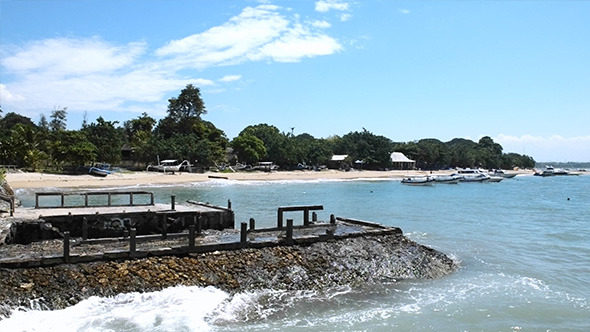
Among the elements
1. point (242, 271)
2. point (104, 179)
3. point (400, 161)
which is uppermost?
point (400, 161)

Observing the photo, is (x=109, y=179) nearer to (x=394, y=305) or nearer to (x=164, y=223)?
(x=164, y=223)

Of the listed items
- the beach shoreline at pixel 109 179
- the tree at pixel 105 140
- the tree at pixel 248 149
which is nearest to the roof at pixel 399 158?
the tree at pixel 248 149

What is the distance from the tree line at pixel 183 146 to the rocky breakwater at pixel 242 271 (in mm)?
51695

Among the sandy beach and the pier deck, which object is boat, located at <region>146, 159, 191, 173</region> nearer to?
the sandy beach

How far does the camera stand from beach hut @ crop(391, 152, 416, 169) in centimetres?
11888

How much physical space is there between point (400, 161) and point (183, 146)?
190ft

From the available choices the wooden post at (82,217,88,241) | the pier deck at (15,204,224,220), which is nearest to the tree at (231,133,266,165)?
the pier deck at (15,204,224,220)

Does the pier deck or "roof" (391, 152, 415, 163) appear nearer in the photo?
the pier deck

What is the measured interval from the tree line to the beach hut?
209 cm

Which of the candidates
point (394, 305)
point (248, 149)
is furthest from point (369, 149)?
point (394, 305)

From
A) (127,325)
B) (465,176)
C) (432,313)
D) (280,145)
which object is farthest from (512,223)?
(280,145)

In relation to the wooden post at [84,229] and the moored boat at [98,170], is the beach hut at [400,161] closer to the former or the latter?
the moored boat at [98,170]

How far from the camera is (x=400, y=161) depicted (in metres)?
119

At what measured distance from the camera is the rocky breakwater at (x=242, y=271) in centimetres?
1326
